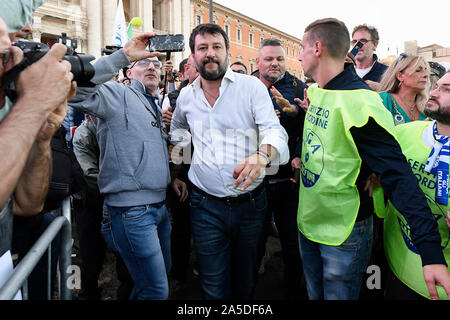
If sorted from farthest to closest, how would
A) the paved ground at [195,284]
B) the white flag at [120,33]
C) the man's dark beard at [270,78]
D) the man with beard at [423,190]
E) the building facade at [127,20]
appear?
1. the building facade at [127,20]
2. the white flag at [120,33]
3. the man's dark beard at [270,78]
4. the paved ground at [195,284]
5. the man with beard at [423,190]

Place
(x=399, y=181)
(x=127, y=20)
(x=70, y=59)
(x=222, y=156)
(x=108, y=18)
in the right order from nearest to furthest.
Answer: (x=70, y=59), (x=399, y=181), (x=222, y=156), (x=108, y=18), (x=127, y=20)

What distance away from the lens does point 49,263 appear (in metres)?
1.29

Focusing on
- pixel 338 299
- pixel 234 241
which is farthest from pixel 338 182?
pixel 234 241

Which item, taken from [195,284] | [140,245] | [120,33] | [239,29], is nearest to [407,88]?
[140,245]

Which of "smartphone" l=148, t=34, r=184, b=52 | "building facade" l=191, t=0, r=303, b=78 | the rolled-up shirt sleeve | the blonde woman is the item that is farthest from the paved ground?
→ "building facade" l=191, t=0, r=303, b=78

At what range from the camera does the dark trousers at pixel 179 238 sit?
10.5ft

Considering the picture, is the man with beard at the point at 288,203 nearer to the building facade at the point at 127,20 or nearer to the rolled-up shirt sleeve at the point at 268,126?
the rolled-up shirt sleeve at the point at 268,126

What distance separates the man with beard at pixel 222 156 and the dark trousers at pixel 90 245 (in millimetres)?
981

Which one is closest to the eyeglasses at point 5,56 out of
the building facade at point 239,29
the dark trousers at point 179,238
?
the dark trousers at point 179,238

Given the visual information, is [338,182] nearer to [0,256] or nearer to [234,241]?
[234,241]

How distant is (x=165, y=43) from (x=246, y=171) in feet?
4.66

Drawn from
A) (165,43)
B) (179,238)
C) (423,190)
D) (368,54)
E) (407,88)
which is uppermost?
(368,54)

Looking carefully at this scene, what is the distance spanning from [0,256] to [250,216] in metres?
1.48

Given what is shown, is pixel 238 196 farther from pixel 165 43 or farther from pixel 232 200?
pixel 165 43
